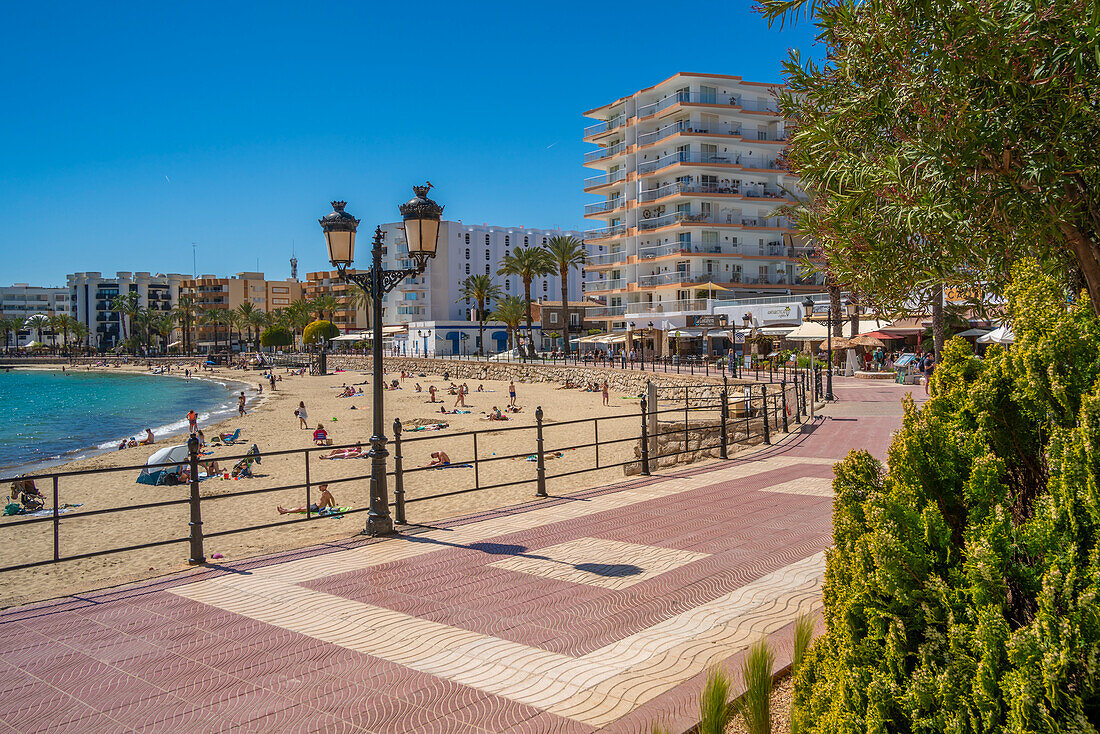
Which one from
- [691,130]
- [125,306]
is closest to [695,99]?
[691,130]

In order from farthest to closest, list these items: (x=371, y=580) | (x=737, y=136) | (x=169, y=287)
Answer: (x=169, y=287), (x=737, y=136), (x=371, y=580)

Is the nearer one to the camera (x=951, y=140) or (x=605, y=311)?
(x=951, y=140)

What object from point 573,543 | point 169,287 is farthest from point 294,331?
point 573,543

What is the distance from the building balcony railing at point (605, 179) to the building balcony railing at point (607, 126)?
12.6ft

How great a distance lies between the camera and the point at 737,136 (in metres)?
58.2

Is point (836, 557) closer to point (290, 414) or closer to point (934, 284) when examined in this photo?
point (934, 284)

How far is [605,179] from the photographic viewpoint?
66.8 m

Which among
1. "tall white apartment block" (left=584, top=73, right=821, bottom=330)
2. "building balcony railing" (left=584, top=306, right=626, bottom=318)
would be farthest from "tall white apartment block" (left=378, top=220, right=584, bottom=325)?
"tall white apartment block" (left=584, top=73, right=821, bottom=330)

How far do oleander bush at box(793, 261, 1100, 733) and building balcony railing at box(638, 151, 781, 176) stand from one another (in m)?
57.5

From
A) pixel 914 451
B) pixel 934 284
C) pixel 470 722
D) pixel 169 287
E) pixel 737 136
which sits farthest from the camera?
pixel 169 287

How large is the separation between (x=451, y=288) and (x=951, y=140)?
10814cm

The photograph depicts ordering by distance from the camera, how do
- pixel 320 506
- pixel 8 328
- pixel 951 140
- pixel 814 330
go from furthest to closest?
pixel 8 328 < pixel 814 330 < pixel 320 506 < pixel 951 140

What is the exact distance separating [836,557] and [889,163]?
9.80ft

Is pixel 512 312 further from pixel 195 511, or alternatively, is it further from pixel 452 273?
pixel 195 511
